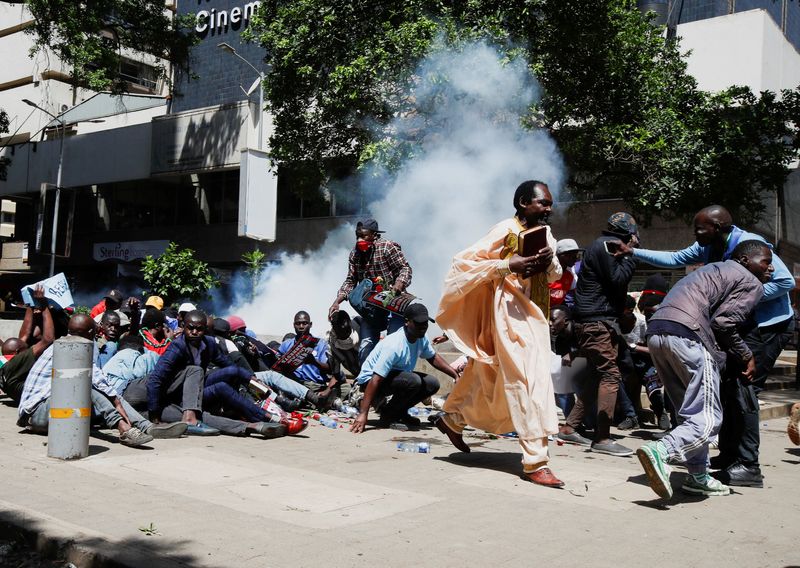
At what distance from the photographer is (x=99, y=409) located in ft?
20.2

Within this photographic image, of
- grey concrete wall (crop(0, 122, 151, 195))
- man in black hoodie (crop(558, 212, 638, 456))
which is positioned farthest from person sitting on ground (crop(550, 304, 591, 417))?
grey concrete wall (crop(0, 122, 151, 195))

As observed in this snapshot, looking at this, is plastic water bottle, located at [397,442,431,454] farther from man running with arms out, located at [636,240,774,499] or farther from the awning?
the awning

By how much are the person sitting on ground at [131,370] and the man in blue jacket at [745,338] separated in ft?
14.8

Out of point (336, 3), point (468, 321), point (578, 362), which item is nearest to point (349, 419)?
point (578, 362)

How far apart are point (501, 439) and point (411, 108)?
35.6ft

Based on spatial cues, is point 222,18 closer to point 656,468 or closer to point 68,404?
point 68,404

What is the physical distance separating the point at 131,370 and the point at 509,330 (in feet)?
13.3

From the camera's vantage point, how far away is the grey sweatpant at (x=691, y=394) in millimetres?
4355

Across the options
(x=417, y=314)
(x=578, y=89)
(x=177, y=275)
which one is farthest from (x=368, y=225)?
(x=177, y=275)

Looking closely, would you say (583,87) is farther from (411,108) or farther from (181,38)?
(181,38)

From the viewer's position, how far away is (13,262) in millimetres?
37969

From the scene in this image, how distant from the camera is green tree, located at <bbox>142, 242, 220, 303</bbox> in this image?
21.7 meters

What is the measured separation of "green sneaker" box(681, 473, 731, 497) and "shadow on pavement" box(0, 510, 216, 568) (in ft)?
9.45

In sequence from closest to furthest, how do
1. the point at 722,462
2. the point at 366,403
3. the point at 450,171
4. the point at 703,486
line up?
the point at 703,486, the point at 722,462, the point at 366,403, the point at 450,171
